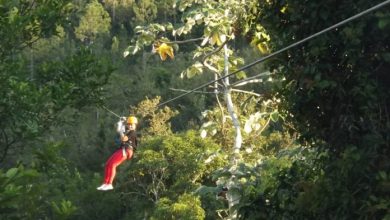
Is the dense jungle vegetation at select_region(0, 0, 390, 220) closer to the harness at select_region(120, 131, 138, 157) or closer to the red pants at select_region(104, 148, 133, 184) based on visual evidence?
the harness at select_region(120, 131, 138, 157)

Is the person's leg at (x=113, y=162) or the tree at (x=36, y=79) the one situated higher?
the tree at (x=36, y=79)

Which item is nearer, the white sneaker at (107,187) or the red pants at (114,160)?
the red pants at (114,160)

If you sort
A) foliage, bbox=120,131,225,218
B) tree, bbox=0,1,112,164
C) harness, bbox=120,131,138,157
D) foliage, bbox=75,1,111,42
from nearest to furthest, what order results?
tree, bbox=0,1,112,164 → harness, bbox=120,131,138,157 → foliage, bbox=120,131,225,218 → foliage, bbox=75,1,111,42

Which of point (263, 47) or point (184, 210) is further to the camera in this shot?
point (184, 210)

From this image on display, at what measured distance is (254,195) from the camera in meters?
3.57

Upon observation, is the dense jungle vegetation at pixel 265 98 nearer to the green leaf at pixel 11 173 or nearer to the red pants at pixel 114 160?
the green leaf at pixel 11 173

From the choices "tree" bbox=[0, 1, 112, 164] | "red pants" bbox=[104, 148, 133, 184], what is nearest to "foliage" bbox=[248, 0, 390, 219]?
"tree" bbox=[0, 1, 112, 164]

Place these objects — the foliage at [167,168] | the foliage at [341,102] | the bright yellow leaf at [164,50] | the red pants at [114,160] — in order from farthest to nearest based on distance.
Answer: the foliage at [167,168] < the red pants at [114,160] < the bright yellow leaf at [164,50] < the foliage at [341,102]

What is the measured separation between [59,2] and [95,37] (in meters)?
41.3

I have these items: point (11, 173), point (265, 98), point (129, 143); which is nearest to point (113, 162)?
point (129, 143)

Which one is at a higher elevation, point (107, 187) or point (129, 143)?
point (129, 143)

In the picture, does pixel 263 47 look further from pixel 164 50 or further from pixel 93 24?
pixel 93 24

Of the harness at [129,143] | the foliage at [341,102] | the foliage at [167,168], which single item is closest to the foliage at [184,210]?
the foliage at [167,168]

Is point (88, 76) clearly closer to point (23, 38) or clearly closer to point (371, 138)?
point (23, 38)
